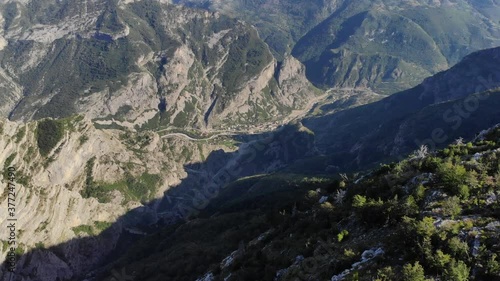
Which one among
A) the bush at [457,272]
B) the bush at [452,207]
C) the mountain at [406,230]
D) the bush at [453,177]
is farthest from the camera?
the bush at [453,177]

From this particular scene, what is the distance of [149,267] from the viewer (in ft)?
476

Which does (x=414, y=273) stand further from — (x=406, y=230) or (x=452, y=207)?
(x=452, y=207)

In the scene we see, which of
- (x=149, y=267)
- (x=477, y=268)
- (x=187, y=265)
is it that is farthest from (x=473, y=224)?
(x=149, y=267)

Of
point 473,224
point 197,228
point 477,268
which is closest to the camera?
point 477,268

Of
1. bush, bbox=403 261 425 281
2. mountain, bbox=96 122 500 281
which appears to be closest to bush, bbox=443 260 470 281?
mountain, bbox=96 122 500 281

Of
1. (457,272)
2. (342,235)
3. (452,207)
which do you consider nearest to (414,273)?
(457,272)

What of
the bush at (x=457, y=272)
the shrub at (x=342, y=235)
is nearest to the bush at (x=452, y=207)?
the bush at (x=457, y=272)

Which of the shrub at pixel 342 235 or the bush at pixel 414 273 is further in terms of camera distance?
the shrub at pixel 342 235

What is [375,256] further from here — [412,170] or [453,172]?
[412,170]

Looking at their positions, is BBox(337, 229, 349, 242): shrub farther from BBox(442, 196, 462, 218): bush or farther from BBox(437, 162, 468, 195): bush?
BBox(437, 162, 468, 195): bush

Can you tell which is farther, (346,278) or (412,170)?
(412,170)

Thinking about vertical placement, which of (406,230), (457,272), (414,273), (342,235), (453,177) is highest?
(457,272)

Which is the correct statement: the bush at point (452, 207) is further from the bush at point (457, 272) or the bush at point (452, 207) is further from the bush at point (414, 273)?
the bush at point (414, 273)

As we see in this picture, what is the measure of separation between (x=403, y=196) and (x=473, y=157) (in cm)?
1040
